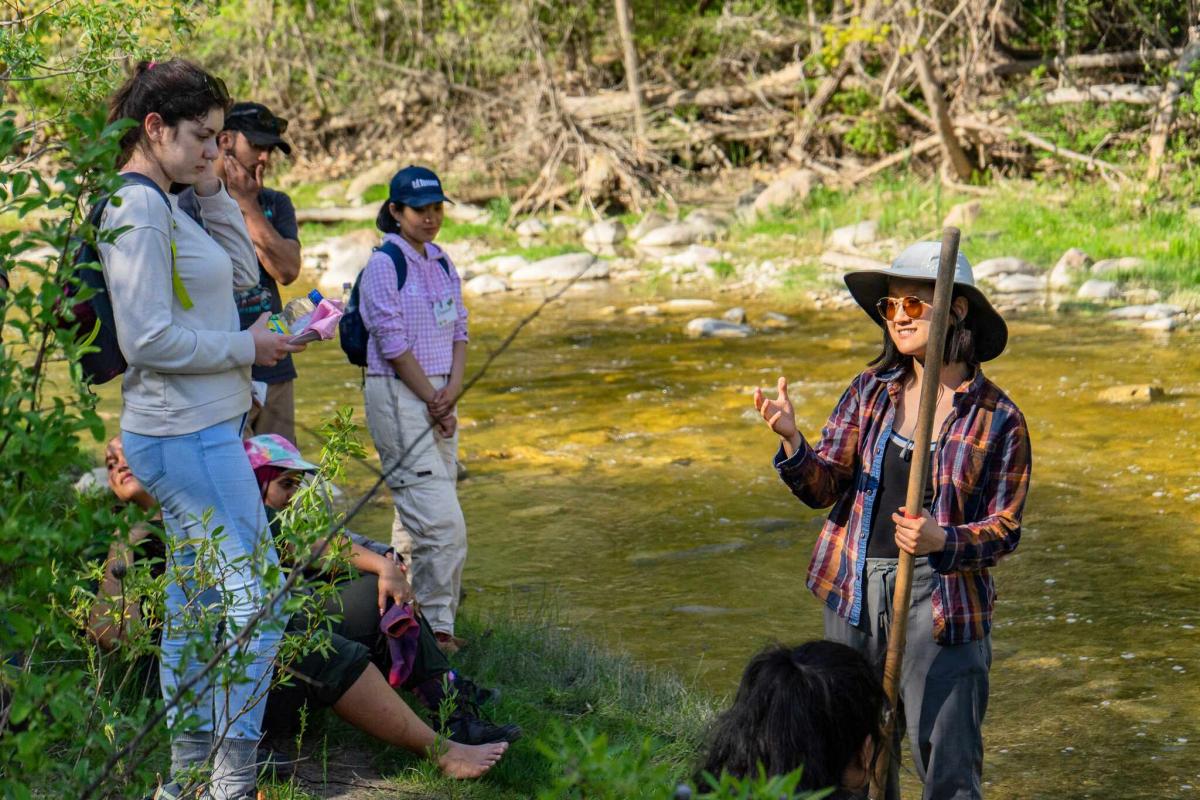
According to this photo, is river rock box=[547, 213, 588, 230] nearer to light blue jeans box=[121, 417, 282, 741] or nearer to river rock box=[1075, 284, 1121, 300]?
river rock box=[1075, 284, 1121, 300]

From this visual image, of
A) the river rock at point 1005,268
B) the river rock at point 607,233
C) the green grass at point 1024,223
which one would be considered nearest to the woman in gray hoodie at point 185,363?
the green grass at point 1024,223

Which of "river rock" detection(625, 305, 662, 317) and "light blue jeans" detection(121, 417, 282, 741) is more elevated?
"light blue jeans" detection(121, 417, 282, 741)

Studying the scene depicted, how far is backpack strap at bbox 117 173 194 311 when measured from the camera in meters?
3.27

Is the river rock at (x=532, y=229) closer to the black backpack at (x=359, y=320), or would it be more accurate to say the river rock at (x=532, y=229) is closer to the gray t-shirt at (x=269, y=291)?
the gray t-shirt at (x=269, y=291)

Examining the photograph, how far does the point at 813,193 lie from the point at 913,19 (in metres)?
2.25

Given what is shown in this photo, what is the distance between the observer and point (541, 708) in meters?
4.47

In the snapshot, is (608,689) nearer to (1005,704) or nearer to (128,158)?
(1005,704)

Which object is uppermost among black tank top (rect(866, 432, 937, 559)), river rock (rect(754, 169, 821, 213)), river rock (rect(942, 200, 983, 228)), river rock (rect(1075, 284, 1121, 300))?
black tank top (rect(866, 432, 937, 559))

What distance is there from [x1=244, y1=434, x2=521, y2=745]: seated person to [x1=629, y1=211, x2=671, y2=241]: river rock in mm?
12219

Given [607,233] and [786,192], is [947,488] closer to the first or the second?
[607,233]

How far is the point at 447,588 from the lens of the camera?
4973 millimetres

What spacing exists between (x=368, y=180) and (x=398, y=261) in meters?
14.9

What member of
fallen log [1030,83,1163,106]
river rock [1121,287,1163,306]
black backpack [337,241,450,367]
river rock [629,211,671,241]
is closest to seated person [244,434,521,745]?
black backpack [337,241,450,367]

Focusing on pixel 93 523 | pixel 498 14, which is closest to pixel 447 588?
pixel 93 523
